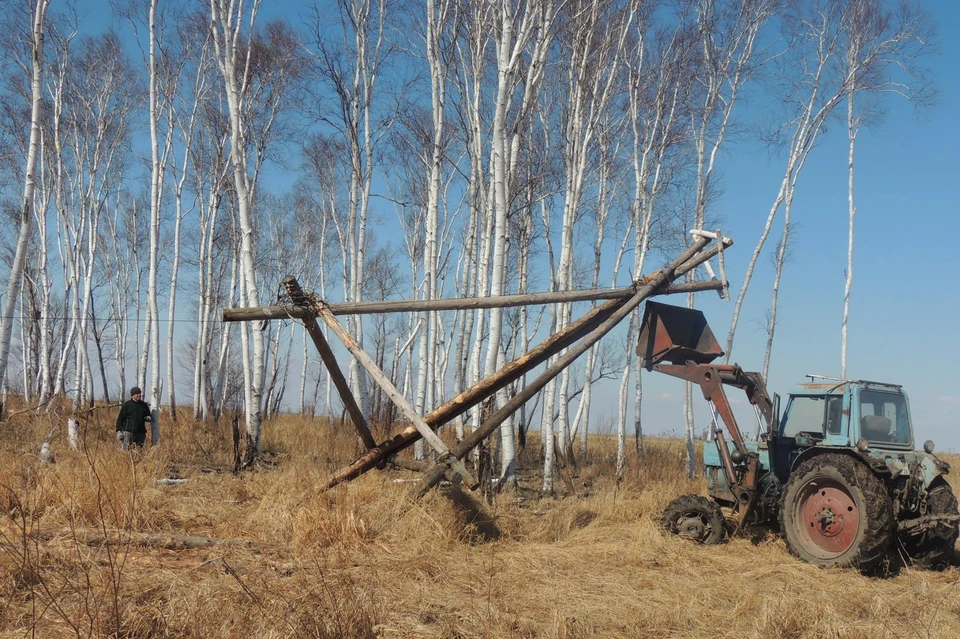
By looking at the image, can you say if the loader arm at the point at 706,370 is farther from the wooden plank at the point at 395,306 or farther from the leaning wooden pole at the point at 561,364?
the wooden plank at the point at 395,306

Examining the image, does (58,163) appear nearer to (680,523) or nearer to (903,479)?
(680,523)

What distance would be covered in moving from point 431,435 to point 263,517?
185cm

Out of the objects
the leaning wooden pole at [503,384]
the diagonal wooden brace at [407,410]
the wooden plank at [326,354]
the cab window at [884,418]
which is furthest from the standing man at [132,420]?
the cab window at [884,418]

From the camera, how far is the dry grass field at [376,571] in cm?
414

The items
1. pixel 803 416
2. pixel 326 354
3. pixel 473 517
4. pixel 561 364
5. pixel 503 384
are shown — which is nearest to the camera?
pixel 473 517

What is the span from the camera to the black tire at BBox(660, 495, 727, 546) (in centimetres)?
814

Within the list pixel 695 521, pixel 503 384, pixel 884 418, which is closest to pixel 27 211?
pixel 503 384

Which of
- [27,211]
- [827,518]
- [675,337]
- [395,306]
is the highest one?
[27,211]

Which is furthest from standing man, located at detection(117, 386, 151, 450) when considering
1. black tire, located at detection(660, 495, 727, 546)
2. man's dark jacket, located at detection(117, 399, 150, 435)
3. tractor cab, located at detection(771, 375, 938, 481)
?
tractor cab, located at detection(771, 375, 938, 481)

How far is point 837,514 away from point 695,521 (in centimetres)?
162

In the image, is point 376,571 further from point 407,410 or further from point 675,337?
point 675,337

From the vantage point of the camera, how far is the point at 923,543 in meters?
7.31

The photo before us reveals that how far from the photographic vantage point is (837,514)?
715cm

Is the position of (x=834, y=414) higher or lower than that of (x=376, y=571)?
higher
